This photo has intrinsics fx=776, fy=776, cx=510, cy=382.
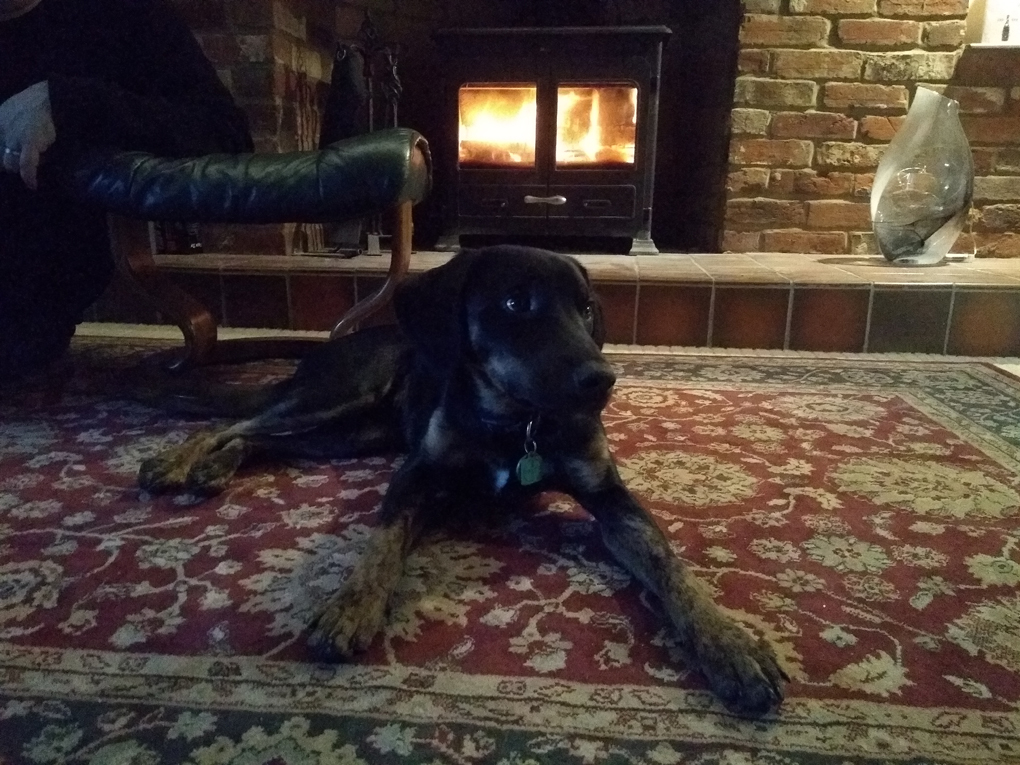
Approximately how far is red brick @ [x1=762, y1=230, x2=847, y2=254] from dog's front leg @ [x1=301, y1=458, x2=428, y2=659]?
2.69 meters

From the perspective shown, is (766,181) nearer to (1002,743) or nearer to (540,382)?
(540,382)

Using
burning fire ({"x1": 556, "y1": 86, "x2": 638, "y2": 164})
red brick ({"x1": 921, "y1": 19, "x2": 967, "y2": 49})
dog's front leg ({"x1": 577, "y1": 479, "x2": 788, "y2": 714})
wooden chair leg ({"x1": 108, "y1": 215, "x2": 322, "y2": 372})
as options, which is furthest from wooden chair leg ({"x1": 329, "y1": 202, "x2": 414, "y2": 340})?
red brick ({"x1": 921, "y1": 19, "x2": 967, "y2": 49})

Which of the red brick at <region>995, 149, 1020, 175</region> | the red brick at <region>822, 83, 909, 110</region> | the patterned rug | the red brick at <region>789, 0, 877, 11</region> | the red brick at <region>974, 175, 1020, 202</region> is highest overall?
the red brick at <region>789, 0, 877, 11</region>

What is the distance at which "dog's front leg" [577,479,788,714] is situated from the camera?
921 millimetres

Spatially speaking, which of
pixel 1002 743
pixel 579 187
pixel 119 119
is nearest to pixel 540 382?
pixel 1002 743

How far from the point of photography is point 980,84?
3395 mm

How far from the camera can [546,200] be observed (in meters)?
3.41

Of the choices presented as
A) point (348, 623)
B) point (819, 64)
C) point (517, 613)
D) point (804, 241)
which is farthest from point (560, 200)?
point (348, 623)

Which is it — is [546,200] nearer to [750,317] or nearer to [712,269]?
[712,269]

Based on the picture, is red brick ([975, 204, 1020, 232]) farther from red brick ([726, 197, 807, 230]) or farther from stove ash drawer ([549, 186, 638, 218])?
stove ash drawer ([549, 186, 638, 218])

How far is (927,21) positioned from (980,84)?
1.22 ft

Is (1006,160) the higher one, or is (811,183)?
(1006,160)

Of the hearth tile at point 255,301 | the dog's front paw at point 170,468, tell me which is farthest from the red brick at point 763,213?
the dog's front paw at point 170,468

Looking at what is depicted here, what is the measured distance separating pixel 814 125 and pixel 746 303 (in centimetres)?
114
